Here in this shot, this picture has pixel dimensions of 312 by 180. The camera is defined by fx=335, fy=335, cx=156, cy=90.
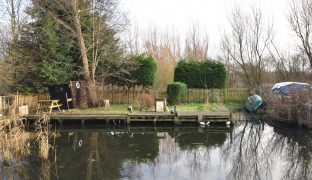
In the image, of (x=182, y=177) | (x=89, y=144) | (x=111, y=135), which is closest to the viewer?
(x=182, y=177)

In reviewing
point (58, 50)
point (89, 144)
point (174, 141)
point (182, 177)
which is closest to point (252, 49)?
point (58, 50)

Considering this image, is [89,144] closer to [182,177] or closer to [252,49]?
[182,177]

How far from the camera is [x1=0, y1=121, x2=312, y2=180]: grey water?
898cm

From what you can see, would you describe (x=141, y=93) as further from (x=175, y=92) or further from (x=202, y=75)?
(x=202, y=75)

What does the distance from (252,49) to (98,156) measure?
22.7 meters

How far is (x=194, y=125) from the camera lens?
55.7 feet

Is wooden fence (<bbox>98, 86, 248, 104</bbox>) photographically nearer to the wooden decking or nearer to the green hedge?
the green hedge

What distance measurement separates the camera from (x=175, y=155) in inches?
436

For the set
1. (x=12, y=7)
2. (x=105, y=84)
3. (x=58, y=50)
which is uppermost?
(x=12, y=7)

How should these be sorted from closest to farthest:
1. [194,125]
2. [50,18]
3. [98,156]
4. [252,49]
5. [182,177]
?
[182,177], [98,156], [194,125], [50,18], [252,49]

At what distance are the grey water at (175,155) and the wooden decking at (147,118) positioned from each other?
0.77 meters

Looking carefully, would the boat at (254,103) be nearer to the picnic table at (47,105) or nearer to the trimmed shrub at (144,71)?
the trimmed shrub at (144,71)

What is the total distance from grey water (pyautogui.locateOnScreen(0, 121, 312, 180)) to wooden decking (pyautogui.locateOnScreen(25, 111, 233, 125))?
771 millimetres

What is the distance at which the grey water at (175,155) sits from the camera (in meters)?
8.98
